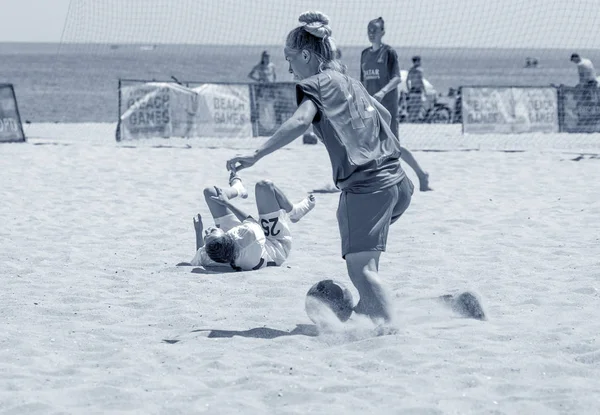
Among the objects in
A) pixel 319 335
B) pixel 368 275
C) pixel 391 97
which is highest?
pixel 391 97

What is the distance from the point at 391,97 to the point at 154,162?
3.93 metres

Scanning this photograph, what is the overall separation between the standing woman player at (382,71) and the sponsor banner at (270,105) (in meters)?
7.48

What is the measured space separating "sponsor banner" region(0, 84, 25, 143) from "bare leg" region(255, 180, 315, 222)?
10097 mm

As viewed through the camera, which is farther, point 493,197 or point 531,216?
point 493,197

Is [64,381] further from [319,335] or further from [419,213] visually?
[419,213]

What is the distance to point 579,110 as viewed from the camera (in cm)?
1703

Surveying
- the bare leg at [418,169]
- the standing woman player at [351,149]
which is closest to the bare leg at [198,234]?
the standing woman player at [351,149]

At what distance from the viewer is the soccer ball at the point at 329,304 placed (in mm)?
4535

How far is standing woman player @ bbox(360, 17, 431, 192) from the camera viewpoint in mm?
9242

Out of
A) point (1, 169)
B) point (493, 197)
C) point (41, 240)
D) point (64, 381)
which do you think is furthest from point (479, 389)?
point (1, 169)

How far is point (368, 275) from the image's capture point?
430cm

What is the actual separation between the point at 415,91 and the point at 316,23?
63.7ft

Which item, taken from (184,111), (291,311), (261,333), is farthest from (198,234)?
(184,111)

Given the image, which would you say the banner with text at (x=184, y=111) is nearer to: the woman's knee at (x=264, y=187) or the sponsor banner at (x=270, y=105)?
the sponsor banner at (x=270, y=105)
